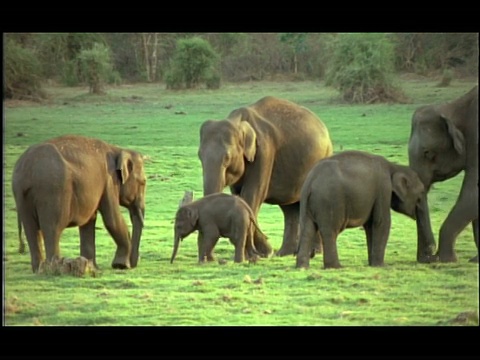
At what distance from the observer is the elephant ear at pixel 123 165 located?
35.1 ft

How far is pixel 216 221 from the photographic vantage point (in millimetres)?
10680

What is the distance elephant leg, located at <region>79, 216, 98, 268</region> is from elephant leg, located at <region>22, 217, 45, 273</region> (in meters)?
0.60

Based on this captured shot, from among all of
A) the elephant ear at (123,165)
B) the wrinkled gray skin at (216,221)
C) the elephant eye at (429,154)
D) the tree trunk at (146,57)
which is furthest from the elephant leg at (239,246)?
the tree trunk at (146,57)

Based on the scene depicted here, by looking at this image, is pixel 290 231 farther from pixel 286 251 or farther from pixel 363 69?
pixel 363 69

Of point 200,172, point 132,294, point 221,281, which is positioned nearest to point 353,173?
point 221,281

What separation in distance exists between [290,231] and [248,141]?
1057 mm

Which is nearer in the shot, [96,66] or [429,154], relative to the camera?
[429,154]

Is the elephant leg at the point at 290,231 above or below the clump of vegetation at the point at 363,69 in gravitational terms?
below

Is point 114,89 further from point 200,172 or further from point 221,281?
point 221,281

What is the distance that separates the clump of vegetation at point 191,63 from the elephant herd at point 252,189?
2.50 ft

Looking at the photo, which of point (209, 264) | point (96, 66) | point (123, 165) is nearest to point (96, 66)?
point (96, 66)

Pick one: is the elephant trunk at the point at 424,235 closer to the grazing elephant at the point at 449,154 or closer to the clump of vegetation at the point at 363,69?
the grazing elephant at the point at 449,154

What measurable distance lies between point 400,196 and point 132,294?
2.43m
